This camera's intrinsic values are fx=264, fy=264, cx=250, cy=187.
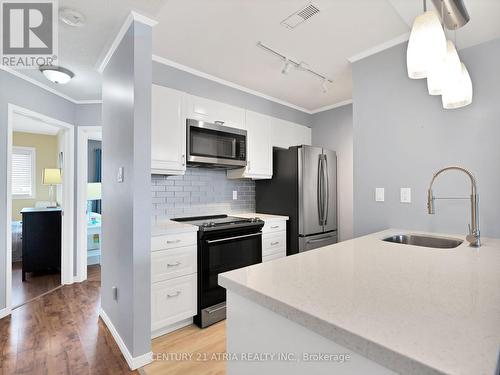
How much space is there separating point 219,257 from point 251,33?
6.36 feet

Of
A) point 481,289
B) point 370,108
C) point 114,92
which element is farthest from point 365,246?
point 114,92

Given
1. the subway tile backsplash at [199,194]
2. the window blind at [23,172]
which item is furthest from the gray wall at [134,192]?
the window blind at [23,172]

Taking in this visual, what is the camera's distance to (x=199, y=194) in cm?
303

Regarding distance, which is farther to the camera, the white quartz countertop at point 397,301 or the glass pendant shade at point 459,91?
the glass pendant shade at point 459,91

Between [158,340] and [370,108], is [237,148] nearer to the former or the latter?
[370,108]

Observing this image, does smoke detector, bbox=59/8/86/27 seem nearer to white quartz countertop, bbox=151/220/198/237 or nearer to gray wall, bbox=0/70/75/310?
gray wall, bbox=0/70/75/310

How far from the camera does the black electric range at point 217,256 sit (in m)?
2.32

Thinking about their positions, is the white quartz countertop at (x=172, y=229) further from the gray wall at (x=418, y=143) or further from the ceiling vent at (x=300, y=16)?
the ceiling vent at (x=300, y=16)

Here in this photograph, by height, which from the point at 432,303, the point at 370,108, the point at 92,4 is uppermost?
the point at 92,4

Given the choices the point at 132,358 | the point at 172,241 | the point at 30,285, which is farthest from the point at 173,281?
the point at 30,285

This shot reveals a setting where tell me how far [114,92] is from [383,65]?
2.26m

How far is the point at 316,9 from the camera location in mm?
1835

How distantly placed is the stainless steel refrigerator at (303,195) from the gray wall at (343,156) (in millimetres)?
188

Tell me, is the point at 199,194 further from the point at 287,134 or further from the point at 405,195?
the point at 405,195
